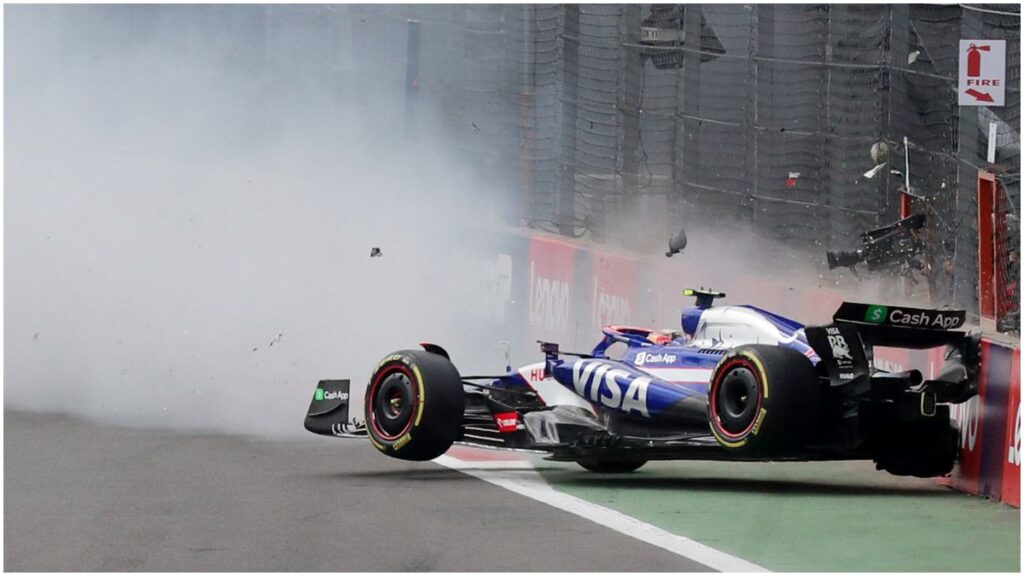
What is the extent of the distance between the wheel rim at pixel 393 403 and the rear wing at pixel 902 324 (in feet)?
9.35

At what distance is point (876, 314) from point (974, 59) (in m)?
3.33

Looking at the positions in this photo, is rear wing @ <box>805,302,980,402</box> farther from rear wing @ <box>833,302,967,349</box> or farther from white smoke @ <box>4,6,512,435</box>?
white smoke @ <box>4,6,512,435</box>

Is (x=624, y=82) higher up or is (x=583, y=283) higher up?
(x=624, y=82)

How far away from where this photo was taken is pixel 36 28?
19.8m

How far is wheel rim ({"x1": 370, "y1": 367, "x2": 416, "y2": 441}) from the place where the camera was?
12258 mm

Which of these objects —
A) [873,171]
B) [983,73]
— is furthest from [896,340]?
[873,171]

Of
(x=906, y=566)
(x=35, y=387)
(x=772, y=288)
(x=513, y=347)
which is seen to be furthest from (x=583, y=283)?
(x=906, y=566)

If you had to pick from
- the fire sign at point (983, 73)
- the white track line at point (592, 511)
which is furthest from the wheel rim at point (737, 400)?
the fire sign at point (983, 73)

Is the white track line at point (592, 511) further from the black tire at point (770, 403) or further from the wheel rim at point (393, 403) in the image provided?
the black tire at point (770, 403)

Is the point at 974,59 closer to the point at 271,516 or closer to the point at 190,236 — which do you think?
the point at 271,516

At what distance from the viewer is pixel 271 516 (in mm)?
10289

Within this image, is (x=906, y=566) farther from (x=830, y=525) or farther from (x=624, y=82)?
(x=624, y=82)

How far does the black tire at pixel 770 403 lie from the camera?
10555 mm

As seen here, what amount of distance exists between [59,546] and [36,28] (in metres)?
11.6
